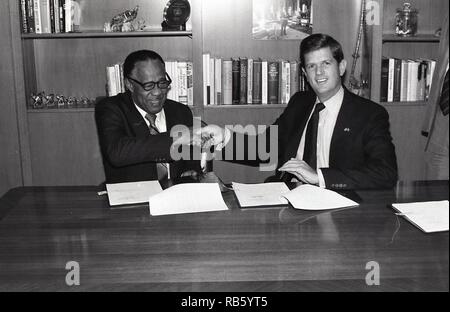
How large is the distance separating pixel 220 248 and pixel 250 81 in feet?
7.15

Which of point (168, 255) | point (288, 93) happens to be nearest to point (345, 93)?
point (288, 93)

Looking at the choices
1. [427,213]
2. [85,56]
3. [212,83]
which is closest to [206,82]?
[212,83]

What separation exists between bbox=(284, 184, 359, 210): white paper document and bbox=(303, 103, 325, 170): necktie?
0.54 m

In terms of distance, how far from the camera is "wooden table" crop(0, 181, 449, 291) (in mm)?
1365

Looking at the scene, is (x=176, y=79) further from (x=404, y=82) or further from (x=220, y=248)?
(x=220, y=248)

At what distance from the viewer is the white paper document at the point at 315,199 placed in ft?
6.21

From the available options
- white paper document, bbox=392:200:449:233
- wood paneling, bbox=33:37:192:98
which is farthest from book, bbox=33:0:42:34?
white paper document, bbox=392:200:449:233

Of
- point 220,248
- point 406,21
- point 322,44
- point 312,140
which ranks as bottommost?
Answer: point 220,248

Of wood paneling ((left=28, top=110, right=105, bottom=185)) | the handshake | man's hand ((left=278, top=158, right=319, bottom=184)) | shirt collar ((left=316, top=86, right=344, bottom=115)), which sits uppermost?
shirt collar ((left=316, top=86, right=344, bottom=115))

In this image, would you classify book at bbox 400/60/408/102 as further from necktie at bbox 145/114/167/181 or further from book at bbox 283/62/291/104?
necktie at bbox 145/114/167/181

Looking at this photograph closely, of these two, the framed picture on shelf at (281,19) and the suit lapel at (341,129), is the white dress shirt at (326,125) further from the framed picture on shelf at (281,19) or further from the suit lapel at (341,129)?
the framed picture on shelf at (281,19)

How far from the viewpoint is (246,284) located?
1.35m

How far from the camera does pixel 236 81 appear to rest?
3604mm

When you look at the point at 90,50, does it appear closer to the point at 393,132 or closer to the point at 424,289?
the point at 393,132
